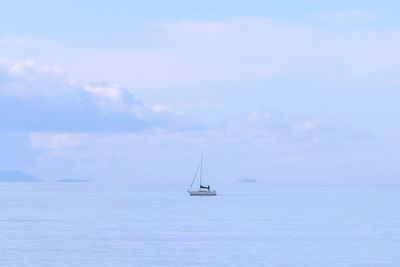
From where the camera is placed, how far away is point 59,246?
6994 cm

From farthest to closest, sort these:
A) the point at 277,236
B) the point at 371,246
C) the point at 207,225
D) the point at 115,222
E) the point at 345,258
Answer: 1. the point at 115,222
2. the point at 207,225
3. the point at 277,236
4. the point at 371,246
5. the point at 345,258

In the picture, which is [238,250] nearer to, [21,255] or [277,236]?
[277,236]

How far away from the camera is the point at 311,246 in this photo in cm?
7038

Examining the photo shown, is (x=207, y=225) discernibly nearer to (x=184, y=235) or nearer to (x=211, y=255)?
(x=184, y=235)

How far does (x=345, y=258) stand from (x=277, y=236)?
791 inches

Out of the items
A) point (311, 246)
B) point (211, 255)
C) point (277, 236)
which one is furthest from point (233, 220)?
point (211, 255)

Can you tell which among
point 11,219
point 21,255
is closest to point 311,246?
point 21,255

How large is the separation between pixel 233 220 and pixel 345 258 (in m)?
47.3

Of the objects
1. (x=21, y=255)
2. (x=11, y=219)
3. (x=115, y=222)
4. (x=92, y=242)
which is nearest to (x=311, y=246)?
(x=92, y=242)

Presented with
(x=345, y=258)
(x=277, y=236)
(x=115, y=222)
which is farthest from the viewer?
(x=115, y=222)

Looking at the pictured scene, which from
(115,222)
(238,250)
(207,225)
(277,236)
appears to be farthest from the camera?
(115,222)

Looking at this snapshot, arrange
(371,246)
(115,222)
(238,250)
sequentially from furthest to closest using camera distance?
(115,222)
(371,246)
(238,250)

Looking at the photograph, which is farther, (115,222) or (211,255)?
(115,222)

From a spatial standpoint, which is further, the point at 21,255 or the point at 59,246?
the point at 59,246
